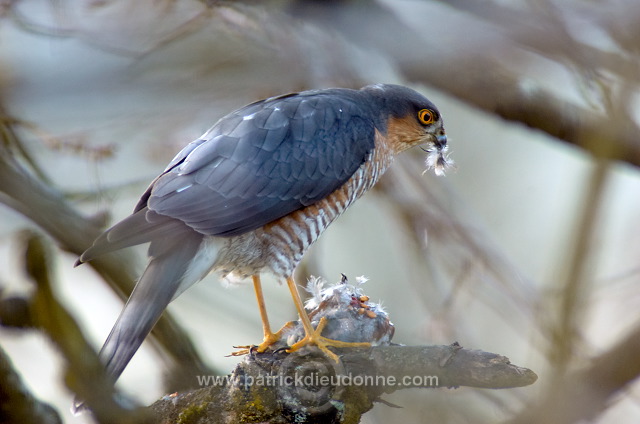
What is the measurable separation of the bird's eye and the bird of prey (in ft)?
0.97

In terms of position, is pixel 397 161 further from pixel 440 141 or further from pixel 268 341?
pixel 268 341

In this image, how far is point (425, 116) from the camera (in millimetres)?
5055

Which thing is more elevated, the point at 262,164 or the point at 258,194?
the point at 262,164

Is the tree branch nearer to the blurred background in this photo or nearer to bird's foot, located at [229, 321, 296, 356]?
the blurred background

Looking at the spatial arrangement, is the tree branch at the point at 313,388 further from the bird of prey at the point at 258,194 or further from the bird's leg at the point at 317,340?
the bird of prey at the point at 258,194

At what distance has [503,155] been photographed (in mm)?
10148

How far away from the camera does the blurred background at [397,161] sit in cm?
256

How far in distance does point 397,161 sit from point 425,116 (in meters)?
1.13

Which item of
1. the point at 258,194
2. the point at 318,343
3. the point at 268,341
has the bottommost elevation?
the point at 268,341

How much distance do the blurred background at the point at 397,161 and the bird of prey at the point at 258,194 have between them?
181mm

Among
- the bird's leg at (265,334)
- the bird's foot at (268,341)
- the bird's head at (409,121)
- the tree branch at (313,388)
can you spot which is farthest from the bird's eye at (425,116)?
the tree branch at (313,388)

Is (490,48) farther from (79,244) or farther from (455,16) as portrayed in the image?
(79,244)

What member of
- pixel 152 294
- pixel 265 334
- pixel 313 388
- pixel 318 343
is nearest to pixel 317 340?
pixel 318 343

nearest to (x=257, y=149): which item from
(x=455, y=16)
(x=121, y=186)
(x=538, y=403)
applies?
(x=121, y=186)
